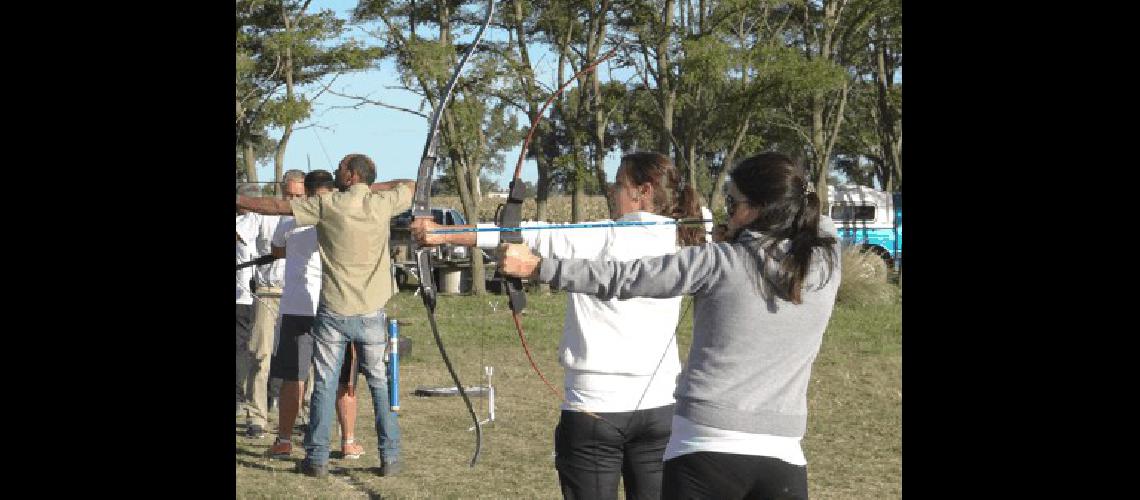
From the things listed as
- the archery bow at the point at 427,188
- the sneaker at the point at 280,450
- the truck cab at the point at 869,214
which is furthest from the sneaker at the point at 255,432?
the truck cab at the point at 869,214

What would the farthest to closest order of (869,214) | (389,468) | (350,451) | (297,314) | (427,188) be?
1. (869,214)
2. (350,451)
3. (297,314)
4. (389,468)
5. (427,188)

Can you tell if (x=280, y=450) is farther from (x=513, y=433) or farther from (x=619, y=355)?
(x=619, y=355)

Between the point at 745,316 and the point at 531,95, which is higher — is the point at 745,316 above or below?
below

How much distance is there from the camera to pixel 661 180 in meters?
2.91

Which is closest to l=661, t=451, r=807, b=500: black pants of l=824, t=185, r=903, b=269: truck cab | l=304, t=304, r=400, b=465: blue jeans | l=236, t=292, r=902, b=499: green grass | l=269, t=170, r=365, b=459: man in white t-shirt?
l=236, t=292, r=902, b=499: green grass

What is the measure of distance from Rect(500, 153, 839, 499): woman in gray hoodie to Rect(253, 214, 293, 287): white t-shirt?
4.17m

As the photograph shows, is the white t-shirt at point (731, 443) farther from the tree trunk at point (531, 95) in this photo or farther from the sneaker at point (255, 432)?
the tree trunk at point (531, 95)

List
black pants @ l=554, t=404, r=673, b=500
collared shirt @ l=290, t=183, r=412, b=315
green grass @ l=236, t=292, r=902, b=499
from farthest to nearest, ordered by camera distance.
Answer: green grass @ l=236, t=292, r=902, b=499, collared shirt @ l=290, t=183, r=412, b=315, black pants @ l=554, t=404, r=673, b=500

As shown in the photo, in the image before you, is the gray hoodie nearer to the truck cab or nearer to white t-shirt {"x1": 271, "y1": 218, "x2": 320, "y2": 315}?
white t-shirt {"x1": 271, "y1": 218, "x2": 320, "y2": 315}

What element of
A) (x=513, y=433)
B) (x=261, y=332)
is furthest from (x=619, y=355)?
(x=261, y=332)

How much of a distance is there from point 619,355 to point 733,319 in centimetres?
61

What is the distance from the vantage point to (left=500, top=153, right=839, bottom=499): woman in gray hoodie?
2.27 metres
